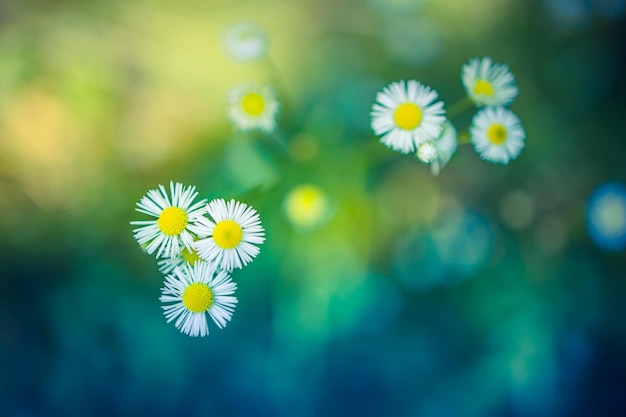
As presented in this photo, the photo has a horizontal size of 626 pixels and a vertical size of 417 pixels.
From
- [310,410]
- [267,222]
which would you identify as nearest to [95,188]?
[267,222]

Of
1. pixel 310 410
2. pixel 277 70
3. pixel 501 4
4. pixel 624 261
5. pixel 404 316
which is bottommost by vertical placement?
pixel 310 410

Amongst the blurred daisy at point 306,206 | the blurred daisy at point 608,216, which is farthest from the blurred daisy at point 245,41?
the blurred daisy at point 608,216

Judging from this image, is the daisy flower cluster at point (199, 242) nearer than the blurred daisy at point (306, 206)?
Yes

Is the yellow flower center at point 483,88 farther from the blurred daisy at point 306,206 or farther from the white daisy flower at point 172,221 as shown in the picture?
the white daisy flower at point 172,221

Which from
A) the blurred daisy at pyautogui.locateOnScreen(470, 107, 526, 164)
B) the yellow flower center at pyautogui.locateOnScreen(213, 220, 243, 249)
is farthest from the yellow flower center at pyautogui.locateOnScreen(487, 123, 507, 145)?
the yellow flower center at pyautogui.locateOnScreen(213, 220, 243, 249)

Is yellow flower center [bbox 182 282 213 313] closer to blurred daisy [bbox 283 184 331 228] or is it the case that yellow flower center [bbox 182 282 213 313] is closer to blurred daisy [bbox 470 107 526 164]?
blurred daisy [bbox 283 184 331 228]

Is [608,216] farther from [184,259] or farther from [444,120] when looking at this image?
[184,259]

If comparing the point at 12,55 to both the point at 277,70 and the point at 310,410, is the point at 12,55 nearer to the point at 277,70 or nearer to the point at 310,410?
the point at 277,70
